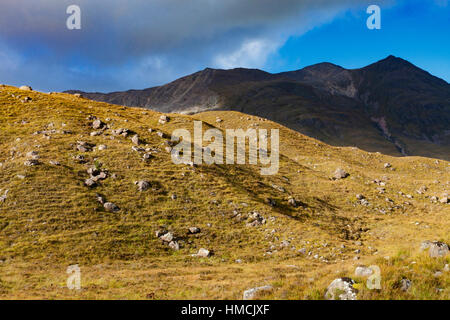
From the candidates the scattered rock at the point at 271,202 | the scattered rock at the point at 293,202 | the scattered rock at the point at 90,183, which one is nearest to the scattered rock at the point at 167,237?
the scattered rock at the point at 90,183

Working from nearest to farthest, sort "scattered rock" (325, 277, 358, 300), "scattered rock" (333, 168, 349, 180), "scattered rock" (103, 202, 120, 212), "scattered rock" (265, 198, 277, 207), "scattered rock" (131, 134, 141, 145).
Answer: "scattered rock" (325, 277, 358, 300), "scattered rock" (103, 202, 120, 212), "scattered rock" (265, 198, 277, 207), "scattered rock" (131, 134, 141, 145), "scattered rock" (333, 168, 349, 180)

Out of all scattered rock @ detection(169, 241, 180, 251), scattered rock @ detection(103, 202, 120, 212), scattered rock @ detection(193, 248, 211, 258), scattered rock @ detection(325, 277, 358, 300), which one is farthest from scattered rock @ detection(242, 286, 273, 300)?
scattered rock @ detection(103, 202, 120, 212)

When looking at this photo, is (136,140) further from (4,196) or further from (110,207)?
(4,196)

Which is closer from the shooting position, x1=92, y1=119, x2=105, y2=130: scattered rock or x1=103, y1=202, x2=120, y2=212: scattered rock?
x1=103, y1=202, x2=120, y2=212: scattered rock

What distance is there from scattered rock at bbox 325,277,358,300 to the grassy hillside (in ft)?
1.45

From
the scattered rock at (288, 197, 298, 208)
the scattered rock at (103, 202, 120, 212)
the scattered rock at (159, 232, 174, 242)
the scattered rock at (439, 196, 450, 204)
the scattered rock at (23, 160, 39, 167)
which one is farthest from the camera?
the scattered rock at (439, 196, 450, 204)

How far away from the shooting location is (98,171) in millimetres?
34938

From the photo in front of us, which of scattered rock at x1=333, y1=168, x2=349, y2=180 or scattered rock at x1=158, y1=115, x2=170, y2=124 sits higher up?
scattered rock at x1=158, y1=115, x2=170, y2=124

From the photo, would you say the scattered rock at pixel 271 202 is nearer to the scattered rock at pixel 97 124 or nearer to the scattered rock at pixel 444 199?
the scattered rock at pixel 444 199

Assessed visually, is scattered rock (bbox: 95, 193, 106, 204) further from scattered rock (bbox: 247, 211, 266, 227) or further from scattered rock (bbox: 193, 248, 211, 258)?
scattered rock (bbox: 247, 211, 266, 227)

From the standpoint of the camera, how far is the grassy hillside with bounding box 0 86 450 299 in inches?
654
